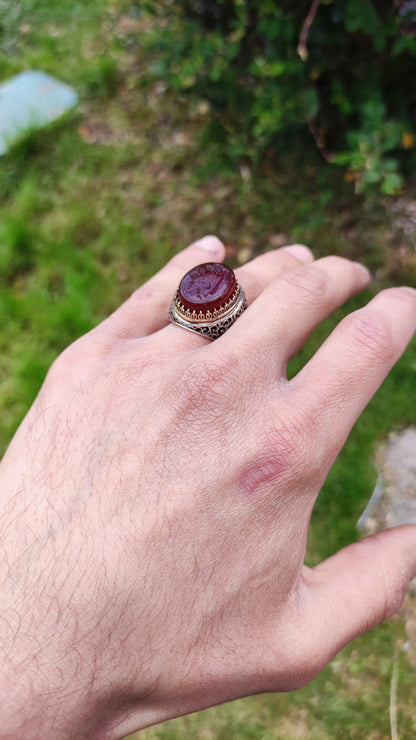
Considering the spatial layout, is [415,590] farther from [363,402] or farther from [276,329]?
[276,329]

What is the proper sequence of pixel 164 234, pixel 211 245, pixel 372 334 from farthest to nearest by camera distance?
pixel 164 234 → pixel 211 245 → pixel 372 334

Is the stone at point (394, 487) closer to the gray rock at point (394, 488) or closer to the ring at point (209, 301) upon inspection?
the gray rock at point (394, 488)

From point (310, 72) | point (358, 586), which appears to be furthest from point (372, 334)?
point (310, 72)

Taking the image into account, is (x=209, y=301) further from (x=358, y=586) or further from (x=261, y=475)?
(x=358, y=586)

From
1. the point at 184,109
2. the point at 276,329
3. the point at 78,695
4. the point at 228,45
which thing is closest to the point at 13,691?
the point at 78,695

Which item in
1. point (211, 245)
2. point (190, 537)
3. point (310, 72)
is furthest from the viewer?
point (310, 72)
